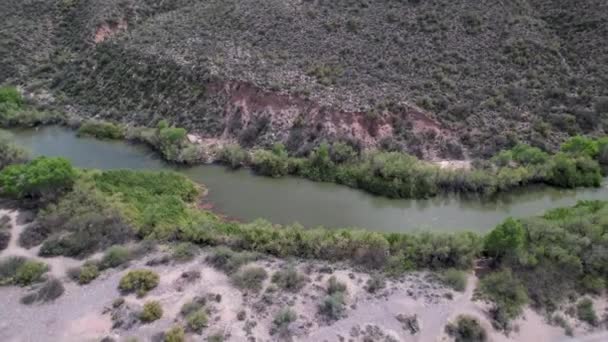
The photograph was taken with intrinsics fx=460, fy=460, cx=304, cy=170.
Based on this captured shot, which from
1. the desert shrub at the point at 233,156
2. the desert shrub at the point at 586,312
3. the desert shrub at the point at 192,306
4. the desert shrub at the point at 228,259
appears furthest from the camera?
the desert shrub at the point at 233,156

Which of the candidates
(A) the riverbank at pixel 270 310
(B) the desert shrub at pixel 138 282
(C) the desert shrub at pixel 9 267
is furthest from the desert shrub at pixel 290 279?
(C) the desert shrub at pixel 9 267

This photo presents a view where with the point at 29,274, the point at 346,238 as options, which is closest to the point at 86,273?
the point at 29,274

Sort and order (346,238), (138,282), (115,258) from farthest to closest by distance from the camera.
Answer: (346,238)
(115,258)
(138,282)

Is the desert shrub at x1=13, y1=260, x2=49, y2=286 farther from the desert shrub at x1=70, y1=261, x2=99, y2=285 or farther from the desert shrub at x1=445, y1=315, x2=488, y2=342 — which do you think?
the desert shrub at x1=445, y1=315, x2=488, y2=342

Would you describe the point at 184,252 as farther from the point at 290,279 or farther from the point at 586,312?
the point at 586,312

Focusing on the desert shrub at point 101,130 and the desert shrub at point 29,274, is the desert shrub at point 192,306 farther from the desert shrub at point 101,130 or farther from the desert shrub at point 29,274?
the desert shrub at point 101,130

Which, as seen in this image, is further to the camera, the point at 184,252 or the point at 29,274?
the point at 184,252
